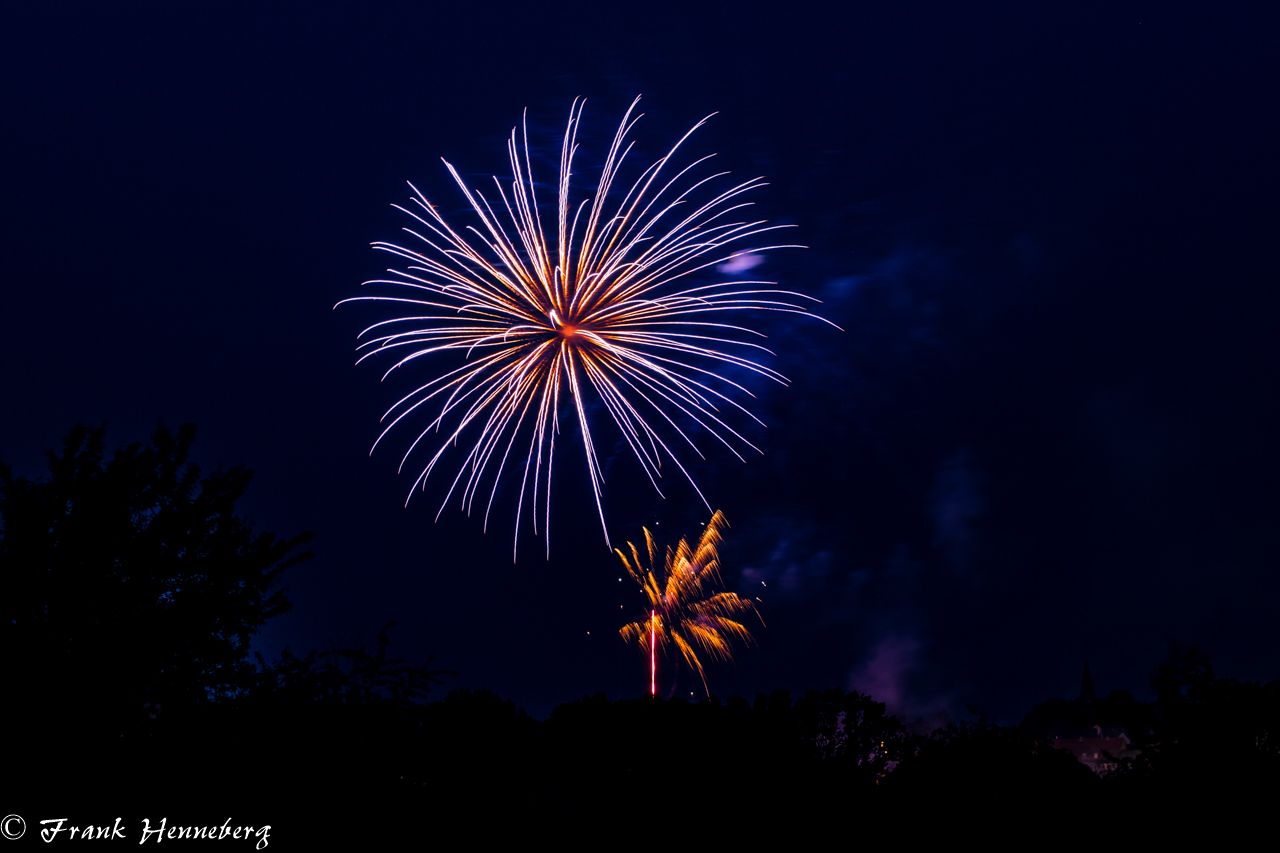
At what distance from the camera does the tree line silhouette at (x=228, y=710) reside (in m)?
10.6

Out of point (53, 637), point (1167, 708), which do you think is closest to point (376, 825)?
point (53, 637)

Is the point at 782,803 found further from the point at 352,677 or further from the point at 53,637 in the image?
the point at 53,637

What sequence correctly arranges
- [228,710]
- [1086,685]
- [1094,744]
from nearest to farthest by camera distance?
1. [228,710]
2. [1094,744]
3. [1086,685]

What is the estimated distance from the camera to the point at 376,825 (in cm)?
1152

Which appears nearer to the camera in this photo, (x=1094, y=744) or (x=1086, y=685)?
(x=1094, y=744)

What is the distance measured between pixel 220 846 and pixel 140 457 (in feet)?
20.2

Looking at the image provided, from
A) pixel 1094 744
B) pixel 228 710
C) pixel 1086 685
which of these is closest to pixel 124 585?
pixel 228 710

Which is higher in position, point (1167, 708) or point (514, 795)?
point (1167, 708)

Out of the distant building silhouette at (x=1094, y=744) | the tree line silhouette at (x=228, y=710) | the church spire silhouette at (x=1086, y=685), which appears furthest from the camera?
the church spire silhouette at (x=1086, y=685)

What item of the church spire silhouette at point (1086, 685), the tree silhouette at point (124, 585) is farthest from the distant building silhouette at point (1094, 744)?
the tree silhouette at point (124, 585)

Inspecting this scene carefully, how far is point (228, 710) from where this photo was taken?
10.9 metres

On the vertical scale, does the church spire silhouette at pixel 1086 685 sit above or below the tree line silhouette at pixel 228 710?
above

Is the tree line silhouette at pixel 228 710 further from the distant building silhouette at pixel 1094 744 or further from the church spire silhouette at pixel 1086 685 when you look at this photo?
the church spire silhouette at pixel 1086 685

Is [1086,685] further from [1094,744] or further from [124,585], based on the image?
[124,585]
